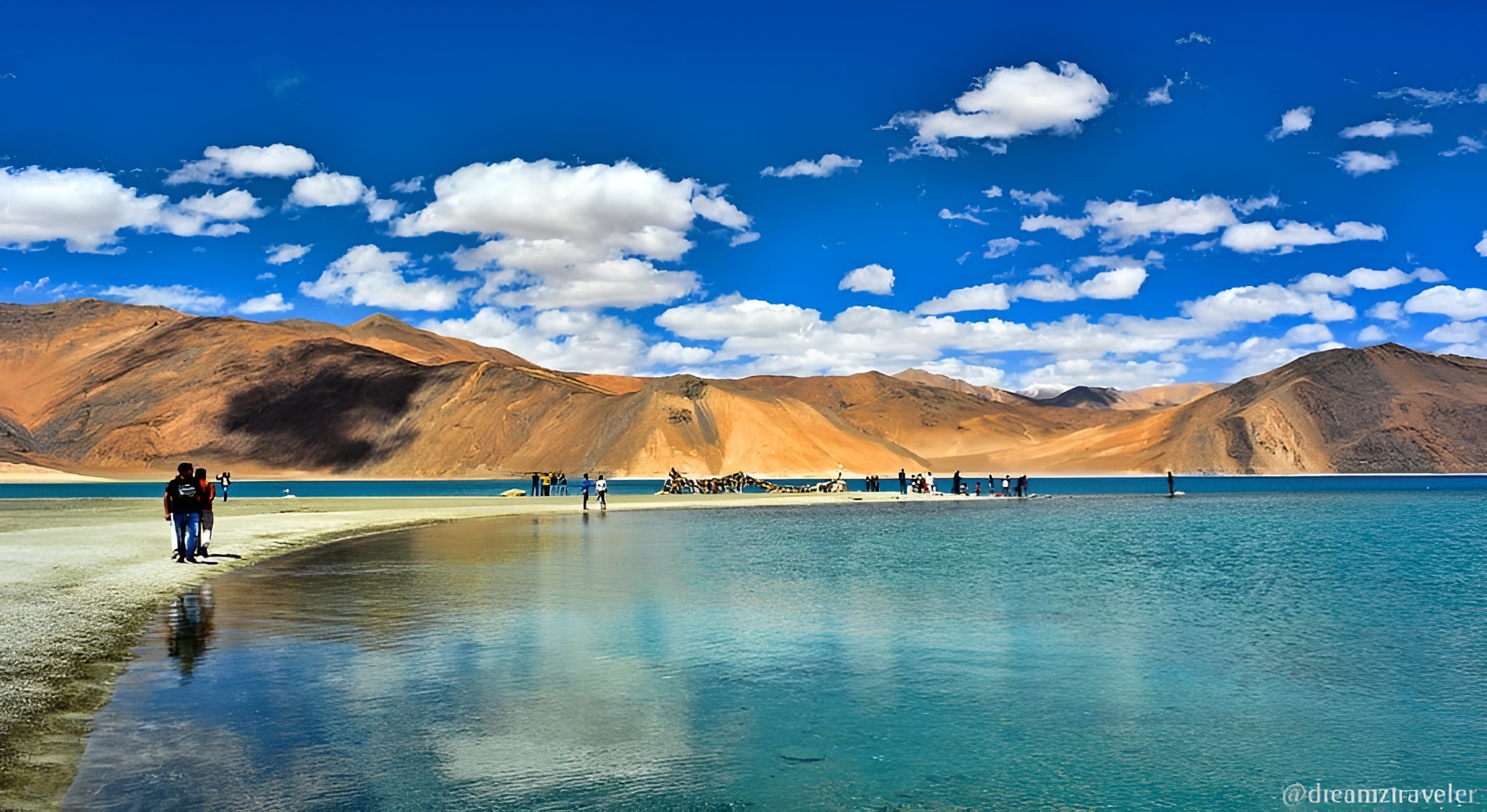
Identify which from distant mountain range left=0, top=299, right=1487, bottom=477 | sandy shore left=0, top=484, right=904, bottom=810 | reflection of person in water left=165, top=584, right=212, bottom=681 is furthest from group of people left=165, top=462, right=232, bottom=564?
distant mountain range left=0, top=299, right=1487, bottom=477

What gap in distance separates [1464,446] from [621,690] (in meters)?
203

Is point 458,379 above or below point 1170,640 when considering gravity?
above

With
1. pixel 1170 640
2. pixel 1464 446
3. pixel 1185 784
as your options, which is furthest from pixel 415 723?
pixel 1464 446

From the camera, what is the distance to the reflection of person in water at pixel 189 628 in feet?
51.6

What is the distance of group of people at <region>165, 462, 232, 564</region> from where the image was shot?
25859 millimetres

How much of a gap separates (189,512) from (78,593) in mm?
6546

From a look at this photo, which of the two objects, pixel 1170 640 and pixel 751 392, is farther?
pixel 751 392

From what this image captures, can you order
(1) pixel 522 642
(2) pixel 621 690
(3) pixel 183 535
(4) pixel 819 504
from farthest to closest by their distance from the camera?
(4) pixel 819 504 < (3) pixel 183 535 < (1) pixel 522 642 < (2) pixel 621 690

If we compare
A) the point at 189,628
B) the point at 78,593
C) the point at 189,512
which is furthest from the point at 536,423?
the point at 189,628

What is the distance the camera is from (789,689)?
48.1 ft

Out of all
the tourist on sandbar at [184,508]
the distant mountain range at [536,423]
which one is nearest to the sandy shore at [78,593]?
the tourist on sandbar at [184,508]

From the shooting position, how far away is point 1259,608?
902 inches

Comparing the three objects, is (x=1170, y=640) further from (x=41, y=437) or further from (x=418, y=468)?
(x=41, y=437)

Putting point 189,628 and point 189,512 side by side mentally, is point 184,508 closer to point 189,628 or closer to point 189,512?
point 189,512
